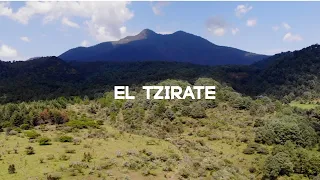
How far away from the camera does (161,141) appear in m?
80.4

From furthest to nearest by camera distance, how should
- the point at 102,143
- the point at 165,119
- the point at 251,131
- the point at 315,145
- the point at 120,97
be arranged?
the point at 120,97, the point at 165,119, the point at 251,131, the point at 315,145, the point at 102,143

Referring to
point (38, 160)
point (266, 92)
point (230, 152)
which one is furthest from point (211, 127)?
point (266, 92)

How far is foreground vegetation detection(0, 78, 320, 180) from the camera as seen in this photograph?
183ft

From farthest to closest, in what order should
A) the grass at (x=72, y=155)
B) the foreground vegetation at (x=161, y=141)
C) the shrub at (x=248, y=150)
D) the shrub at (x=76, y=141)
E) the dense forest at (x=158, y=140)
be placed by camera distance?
1. the shrub at (x=248, y=150)
2. the shrub at (x=76, y=141)
3. the dense forest at (x=158, y=140)
4. the foreground vegetation at (x=161, y=141)
5. the grass at (x=72, y=155)

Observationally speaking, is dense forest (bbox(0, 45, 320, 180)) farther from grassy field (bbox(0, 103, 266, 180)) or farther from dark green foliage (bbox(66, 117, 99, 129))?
dark green foliage (bbox(66, 117, 99, 129))

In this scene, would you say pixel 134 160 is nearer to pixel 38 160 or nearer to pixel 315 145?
pixel 38 160

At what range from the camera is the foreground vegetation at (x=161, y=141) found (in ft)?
183

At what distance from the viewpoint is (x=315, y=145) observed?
268 feet

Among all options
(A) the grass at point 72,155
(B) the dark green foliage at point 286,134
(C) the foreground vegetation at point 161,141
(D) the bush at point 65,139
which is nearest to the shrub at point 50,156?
(C) the foreground vegetation at point 161,141

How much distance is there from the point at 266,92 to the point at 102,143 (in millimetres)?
113762

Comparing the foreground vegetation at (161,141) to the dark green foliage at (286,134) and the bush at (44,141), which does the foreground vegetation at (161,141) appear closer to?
the dark green foliage at (286,134)

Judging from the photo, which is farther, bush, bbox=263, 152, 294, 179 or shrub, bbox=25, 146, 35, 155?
bush, bbox=263, 152, 294, 179

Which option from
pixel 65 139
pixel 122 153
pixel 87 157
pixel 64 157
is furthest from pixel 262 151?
pixel 65 139

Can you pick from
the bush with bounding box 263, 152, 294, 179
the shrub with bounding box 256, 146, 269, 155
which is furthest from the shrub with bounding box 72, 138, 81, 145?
the shrub with bounding box 256, 146, 269, 155
